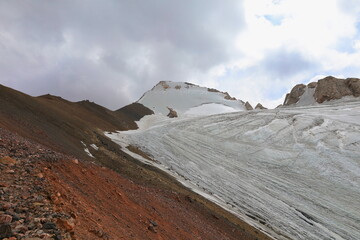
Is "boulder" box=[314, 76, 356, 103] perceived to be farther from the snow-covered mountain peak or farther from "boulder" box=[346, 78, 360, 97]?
A: the snow-covered mountain peak

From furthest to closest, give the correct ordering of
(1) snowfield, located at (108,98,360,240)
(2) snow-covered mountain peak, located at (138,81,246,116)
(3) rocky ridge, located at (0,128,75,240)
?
(2) snow-covered mountain peak, located at (138,81,246,116) → (1) snowfield, located at (108,98,360,240) → (3) rocky ridge, located at (0,128,75,240)

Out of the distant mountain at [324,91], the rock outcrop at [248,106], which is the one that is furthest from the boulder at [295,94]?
the rock outcrop at [248,106]

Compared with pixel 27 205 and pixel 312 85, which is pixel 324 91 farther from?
pixel 27 205

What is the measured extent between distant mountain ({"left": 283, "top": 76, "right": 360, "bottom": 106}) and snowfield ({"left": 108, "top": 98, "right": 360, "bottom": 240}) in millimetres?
9398

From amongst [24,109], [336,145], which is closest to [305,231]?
[336,145]

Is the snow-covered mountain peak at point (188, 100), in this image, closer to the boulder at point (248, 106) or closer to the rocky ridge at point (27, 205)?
the boulder at point (248, 106)

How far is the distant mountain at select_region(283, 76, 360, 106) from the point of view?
55.9 metres

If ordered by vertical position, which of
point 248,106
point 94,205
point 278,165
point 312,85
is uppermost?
point 312,85

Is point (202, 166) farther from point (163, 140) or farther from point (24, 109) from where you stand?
point (24, 109)

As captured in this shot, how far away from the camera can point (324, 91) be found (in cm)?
5878

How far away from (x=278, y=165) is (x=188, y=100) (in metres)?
67.5

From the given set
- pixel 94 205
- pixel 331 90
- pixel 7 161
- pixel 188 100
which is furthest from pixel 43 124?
pixel 188 100

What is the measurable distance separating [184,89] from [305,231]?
9057 centimetres

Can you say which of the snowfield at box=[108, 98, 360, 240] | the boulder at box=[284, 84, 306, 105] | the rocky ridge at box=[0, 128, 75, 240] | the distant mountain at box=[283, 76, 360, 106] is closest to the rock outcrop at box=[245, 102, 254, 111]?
the boulder at box=[284, 84, 306, 105]
